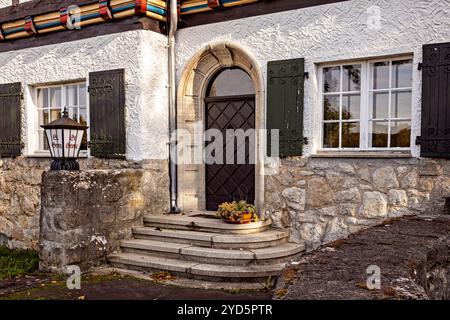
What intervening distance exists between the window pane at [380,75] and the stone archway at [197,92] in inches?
63.6

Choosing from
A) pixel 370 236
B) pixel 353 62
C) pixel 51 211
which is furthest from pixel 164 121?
pixel 370 236

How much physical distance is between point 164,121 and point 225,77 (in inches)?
44.9

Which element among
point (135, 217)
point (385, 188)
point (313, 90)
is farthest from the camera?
point (135, 217)

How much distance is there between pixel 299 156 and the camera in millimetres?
5797

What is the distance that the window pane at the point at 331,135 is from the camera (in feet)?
18.8

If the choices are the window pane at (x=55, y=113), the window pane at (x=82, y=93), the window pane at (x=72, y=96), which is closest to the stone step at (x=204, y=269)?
the window pane at (x=82, y=93)

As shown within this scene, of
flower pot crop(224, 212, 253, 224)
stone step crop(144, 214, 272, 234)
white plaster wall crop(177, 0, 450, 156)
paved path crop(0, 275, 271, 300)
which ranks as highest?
white plaster wall crop(177, 0, 450, 156)

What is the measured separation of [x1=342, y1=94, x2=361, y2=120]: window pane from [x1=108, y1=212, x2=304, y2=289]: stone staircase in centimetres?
169

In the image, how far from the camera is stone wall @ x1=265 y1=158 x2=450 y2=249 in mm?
4980

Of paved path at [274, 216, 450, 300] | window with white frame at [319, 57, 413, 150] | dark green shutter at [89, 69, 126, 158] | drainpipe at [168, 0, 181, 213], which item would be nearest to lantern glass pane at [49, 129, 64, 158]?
dark green shutter at [89, 69, 126, 158]

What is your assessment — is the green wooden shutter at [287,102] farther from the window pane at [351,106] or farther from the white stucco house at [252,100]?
the window pane at [351,106]

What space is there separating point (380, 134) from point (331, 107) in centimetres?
70

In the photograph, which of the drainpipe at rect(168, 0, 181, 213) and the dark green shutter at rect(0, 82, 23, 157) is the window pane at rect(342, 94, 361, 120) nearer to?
the drainpipe at rect(168, 0, 181, 213)
